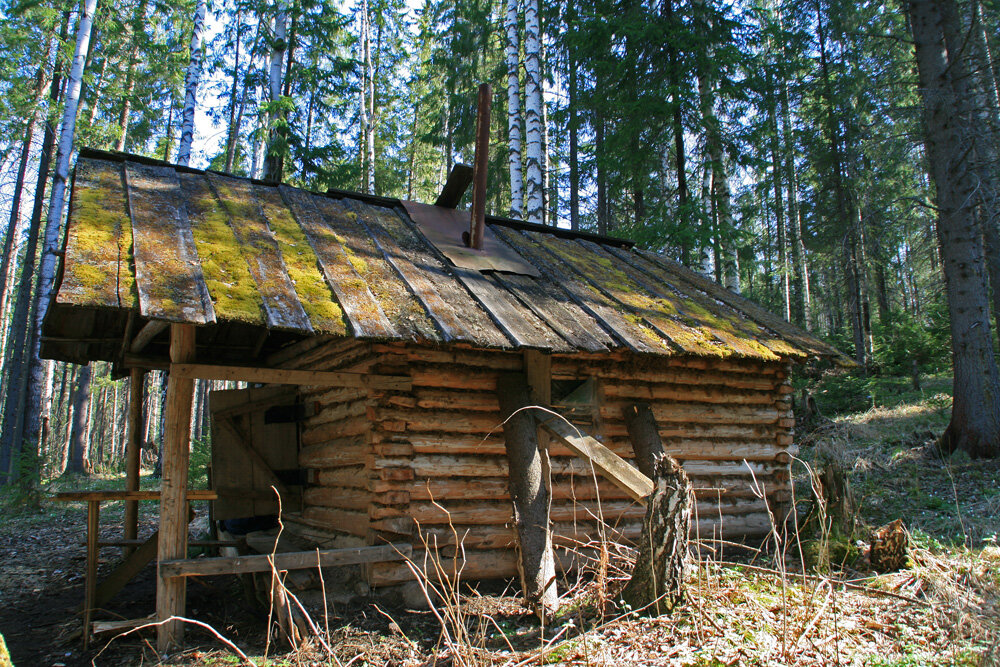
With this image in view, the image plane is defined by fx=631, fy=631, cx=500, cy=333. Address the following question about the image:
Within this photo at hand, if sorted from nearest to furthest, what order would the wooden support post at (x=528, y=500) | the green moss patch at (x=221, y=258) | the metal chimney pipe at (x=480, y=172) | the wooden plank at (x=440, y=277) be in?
the green moss patch at (x=221, y=258), the wooden support post at (x=528, y=500), the wooden plank at (x=440, y=277), the metal chimney pipe at (x=480, y=172)

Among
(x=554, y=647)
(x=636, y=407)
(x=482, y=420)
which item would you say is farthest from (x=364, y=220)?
(x=554, y=647)

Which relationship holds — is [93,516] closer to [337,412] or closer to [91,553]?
[91,553]

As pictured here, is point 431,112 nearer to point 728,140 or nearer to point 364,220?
point 728,140

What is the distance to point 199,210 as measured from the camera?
22.1ft

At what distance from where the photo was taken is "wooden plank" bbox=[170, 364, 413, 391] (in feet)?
16.7

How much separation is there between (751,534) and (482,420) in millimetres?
3994

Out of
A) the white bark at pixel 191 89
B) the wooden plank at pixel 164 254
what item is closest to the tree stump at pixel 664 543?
the wooden plank at pixel 164 254

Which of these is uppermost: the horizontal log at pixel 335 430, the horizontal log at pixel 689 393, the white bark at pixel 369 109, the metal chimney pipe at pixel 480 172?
the white bark at pixel 369 109

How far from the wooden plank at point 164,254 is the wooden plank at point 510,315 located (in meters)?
2.46

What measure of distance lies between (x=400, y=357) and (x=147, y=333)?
2.58 m

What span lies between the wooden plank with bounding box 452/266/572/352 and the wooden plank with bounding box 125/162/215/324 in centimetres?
246

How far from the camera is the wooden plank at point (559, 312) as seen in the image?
A: 596 cm

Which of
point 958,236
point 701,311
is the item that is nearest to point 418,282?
point 701,311

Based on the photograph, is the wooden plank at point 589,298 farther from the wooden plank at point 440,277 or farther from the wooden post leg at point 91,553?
the wooden post leg at point 91,553
